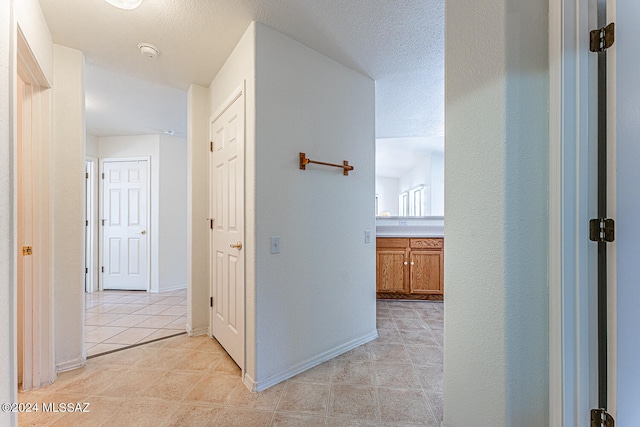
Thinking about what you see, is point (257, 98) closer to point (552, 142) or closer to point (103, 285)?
point (552, 142)

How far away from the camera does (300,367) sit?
6.71 feet

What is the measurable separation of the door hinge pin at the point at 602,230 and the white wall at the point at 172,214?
470cm

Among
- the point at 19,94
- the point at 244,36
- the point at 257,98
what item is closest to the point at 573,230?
the point at 257,98

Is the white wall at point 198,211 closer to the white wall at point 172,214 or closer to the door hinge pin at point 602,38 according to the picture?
the white wall at point 172,214

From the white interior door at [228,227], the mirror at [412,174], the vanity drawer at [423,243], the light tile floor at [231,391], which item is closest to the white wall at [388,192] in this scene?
the mirror at [412,174]

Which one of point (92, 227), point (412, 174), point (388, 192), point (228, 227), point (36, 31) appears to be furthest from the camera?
point (388, 192)

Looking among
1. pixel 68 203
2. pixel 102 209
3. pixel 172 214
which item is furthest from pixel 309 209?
pixel 102 209

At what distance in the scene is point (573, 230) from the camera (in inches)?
41.6

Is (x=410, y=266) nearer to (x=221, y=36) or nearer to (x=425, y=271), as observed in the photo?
(x=425, y=271)

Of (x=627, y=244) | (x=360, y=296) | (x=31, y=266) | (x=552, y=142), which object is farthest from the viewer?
(x=360, y=296)

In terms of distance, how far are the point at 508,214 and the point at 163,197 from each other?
14.7 ft

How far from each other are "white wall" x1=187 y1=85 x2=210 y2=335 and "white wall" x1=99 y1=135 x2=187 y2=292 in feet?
6.39

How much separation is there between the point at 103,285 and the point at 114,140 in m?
2.20

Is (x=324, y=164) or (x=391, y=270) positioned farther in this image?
(x=391, y=270)
